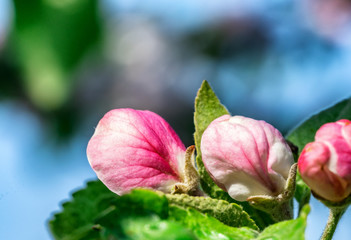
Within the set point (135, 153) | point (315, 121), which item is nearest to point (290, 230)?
point (135, 153)

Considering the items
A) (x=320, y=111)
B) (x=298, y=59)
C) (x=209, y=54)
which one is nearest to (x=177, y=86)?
(x=209, y=54)

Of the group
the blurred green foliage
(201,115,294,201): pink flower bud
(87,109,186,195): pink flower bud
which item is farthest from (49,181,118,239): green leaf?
the blurred green foliage

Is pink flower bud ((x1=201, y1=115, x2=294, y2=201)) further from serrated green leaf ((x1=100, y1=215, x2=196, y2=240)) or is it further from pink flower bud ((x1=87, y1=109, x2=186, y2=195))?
serrated green leaf ((x1=100, y1=215, x2=196, y2=240))

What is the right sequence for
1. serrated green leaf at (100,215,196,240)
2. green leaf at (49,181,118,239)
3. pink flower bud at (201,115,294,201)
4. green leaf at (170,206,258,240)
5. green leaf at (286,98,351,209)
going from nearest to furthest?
1. serrated green leaf at (100,215,196,240)
2. green leaf at (170,206,258,240)
3. pink flower bud at (201,115,294,201)
4. green leaf at (49,181,118,239)
5. green leaf at (286,98,351,209)

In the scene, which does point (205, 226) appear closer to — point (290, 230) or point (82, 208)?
point (290, 230)

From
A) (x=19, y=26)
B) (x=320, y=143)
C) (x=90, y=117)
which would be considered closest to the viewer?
(x=19, y=26)

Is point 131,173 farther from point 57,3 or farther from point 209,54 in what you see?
point 209,54

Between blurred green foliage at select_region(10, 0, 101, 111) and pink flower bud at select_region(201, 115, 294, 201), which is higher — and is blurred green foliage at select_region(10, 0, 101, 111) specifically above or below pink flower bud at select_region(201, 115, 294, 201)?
above
